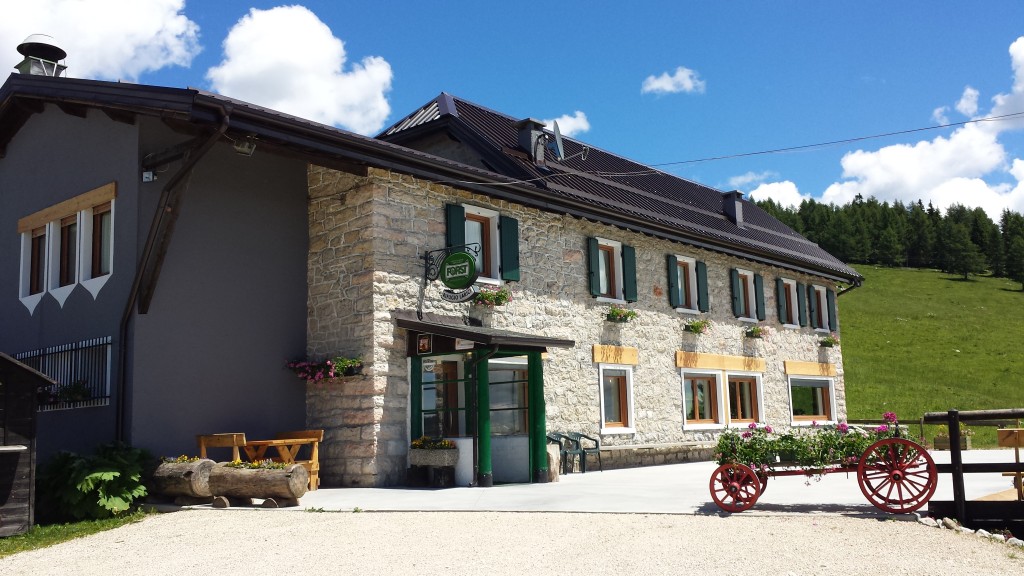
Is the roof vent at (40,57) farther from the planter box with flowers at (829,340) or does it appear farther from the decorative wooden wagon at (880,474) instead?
the planter box with flowers at (829,340)

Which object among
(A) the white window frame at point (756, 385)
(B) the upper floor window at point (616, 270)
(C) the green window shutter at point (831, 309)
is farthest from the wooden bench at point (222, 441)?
(C) the green window shutter at point (831, 309)

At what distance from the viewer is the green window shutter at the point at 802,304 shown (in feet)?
70.3

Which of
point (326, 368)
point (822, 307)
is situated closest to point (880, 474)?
point (326, 368)

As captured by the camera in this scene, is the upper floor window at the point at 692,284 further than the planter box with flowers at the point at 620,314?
Yes

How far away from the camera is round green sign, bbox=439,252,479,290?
11.9 m

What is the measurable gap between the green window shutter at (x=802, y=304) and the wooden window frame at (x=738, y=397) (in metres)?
2.95

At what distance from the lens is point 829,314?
22.9 metres

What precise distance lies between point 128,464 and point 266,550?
3312 millimetres

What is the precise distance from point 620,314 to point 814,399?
849cm

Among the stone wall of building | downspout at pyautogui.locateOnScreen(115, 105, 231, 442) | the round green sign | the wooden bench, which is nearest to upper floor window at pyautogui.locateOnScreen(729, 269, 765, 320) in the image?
the stone wall of building

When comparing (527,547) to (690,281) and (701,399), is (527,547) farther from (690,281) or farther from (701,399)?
(690,281)

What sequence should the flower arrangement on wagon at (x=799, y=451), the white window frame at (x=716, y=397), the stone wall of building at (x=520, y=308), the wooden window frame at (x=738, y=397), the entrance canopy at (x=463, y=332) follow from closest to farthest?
1. the flower arrangement on wagon at (x=799, y=451)
2. the entrance canopy at (x=463, y=332)
3. the stone wall of building at (x=520, y=308)
4. the white window frame at (x=716, y=397)
5. the wooden window frame at (x=738, y=397)

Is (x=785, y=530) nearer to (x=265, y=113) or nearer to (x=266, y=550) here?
(x=266, y=550)

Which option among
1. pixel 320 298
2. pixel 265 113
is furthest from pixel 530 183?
pixel 265 113
